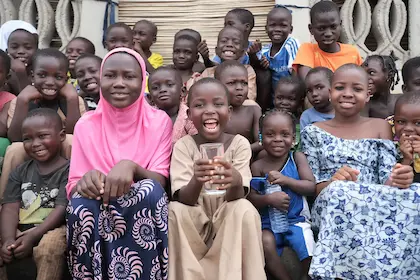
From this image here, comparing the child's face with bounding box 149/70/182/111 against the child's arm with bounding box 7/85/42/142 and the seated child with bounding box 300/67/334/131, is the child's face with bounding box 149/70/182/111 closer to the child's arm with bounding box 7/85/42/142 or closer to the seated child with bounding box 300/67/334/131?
the child's arm with bounding box 7/85/42/142

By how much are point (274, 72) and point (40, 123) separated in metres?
2.24

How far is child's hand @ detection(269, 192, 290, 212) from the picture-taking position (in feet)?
9.84

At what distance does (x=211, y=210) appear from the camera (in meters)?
2.91

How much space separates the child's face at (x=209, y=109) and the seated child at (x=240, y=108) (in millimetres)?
710

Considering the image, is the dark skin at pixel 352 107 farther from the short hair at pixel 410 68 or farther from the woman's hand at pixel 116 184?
the woman's hand at pixel 116 184

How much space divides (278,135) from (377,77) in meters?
1.32

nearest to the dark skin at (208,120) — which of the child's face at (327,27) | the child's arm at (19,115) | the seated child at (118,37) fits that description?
the child's arm at (19,115)

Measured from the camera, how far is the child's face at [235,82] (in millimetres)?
3744

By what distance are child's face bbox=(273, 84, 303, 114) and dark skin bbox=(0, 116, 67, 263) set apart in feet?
5.41

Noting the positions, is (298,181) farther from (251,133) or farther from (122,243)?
(122,243)

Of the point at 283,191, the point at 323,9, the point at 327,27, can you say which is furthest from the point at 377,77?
the point at 283,191

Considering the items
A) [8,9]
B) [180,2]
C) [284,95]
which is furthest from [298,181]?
[8,9]

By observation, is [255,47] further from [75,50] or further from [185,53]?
[75,50]

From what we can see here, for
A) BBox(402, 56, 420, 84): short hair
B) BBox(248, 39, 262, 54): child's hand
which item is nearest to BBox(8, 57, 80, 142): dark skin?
BBox(248, 39, 262, 54): child's hand
